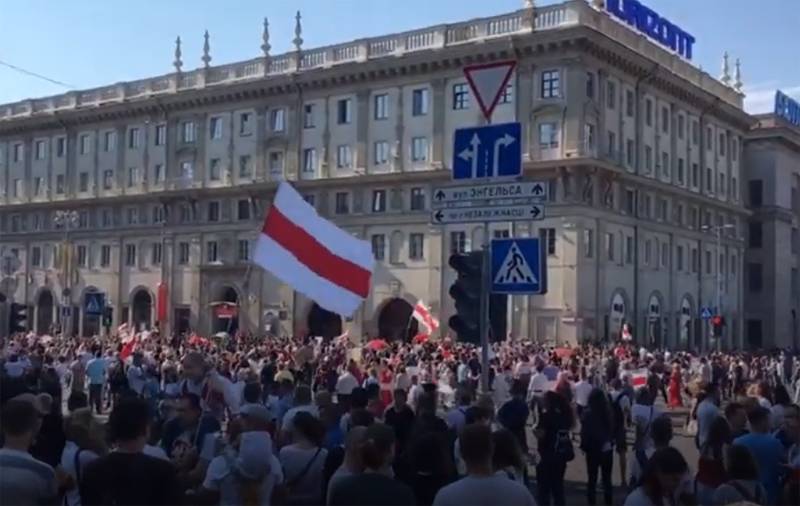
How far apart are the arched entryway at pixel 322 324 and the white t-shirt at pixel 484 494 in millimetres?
52576

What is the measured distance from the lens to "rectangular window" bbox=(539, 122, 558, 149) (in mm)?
50719

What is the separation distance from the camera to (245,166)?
203 ft

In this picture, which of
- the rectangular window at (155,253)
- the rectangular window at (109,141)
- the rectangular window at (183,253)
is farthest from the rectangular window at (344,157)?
the rectangular window at (109,141)

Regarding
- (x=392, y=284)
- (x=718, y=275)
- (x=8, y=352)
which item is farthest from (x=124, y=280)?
(x=8, y=352)

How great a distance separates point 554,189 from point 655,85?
1148 centimetres

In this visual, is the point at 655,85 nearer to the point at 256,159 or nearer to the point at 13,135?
the point at 256,159

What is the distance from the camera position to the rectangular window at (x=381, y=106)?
5625cm

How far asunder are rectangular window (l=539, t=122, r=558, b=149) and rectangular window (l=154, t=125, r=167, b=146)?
26295mm

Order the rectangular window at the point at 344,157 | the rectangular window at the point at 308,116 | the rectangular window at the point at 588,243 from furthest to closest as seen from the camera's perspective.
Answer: the rectangular window at the point at 308,116 < the rectangular window at the point at 344,157 < the rectangular window at the point at 588,243

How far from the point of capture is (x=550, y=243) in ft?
165

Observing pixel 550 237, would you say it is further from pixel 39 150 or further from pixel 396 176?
pixel 39 150

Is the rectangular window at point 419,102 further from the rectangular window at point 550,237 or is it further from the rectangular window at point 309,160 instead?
the rectangular window at point 550,237

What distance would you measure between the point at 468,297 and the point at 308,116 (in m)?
49.1

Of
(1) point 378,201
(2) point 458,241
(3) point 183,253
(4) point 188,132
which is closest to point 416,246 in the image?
(2) point 458,241
